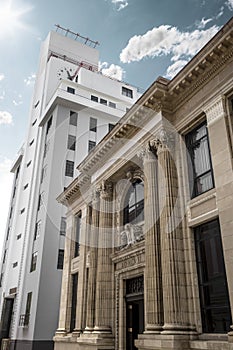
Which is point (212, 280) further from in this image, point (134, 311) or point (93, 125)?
point (93, 125)

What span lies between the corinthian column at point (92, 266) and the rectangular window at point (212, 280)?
24.5ft

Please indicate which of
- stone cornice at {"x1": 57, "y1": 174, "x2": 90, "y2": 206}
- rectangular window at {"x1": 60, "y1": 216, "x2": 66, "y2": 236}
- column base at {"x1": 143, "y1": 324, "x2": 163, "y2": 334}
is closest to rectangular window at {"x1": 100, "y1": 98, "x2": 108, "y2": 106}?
rectangular window at {"x1": 60, "y1": 216, "x2": 66, "y2": 236}

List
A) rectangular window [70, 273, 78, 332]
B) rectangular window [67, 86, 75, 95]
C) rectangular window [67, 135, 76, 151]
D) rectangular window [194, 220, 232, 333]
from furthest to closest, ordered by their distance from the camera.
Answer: rectangular window [67, 86, 75, 95], rectangular window [67, 135, 76, 151], rectangular window [70, 273, 78, 332], rectangular window [194, 220, 232, 333]

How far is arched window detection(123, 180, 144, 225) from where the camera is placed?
54.4ft

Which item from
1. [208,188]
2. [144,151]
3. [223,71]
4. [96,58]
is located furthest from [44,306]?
[96,58]

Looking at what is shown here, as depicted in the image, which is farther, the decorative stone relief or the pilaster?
the decorative stone relief

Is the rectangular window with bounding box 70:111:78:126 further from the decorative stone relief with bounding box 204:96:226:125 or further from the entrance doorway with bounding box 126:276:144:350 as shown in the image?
the decorative stone relief with bounding box 204:96:226:125

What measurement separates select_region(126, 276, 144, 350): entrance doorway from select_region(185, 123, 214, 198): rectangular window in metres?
5.29

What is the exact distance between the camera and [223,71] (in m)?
11.8

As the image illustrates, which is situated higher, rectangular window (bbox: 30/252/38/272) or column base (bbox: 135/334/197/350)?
rectangular window (bbox: 30/252/38/272)

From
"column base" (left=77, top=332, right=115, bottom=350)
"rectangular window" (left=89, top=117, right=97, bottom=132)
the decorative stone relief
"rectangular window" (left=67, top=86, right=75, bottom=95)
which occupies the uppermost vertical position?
"rectangular window" (left=67, top=86, right=75, bottom=95)

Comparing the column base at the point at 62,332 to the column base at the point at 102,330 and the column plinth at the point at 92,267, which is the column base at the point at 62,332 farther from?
the column base at the point at 102,330

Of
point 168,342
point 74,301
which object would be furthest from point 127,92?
point 168,342

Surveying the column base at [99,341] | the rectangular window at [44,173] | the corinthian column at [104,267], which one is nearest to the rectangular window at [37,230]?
the rectangular window at [44,173]
